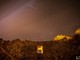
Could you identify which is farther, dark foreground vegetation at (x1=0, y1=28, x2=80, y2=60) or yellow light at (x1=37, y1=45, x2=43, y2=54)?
yellow light at (x1=37, y1=45, x2=43, y2=54)

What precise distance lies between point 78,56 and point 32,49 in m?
7.52

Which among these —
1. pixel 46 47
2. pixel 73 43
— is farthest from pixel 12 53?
pixel 73 43

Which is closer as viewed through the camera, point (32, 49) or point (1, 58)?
point (1, 58)

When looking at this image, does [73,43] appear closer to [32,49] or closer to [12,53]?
[32,49]

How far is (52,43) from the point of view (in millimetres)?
31891

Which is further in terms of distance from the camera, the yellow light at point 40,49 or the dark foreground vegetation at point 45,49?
the yellow light at point 40,49

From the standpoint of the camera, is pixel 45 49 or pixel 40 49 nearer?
pixel 40 49

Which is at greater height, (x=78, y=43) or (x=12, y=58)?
(x=78, y=43)

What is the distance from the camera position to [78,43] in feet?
100

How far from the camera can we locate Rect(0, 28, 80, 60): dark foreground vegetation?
30.0 metres

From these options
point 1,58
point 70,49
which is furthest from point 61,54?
point 1,58

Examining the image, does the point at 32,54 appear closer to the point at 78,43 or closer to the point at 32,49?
the point at 32,49

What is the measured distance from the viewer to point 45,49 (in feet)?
105

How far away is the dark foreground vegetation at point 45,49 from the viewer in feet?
98.3
